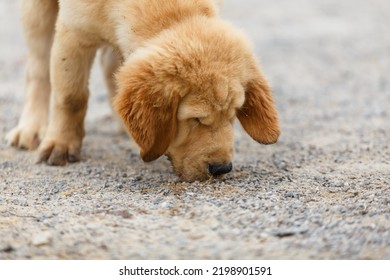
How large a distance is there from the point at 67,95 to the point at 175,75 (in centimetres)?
139

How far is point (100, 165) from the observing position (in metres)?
5.36

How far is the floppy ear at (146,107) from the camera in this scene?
13.7ft

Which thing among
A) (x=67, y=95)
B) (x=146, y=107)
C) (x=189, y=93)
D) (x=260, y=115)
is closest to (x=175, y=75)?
(x=189, y=93)

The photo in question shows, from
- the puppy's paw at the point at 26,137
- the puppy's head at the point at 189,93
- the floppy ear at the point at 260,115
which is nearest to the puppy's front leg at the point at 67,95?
the puppy's paw at the point at 26,137

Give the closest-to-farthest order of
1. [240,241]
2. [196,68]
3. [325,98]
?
[240,241], [196,68], [325,98]

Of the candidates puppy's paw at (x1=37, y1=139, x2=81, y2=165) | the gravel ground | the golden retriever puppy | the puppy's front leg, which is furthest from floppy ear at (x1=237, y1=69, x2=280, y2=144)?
puppy's paw at (x1=37, y1=139, x2=81, y2=165)

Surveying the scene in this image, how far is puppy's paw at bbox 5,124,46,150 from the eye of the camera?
589 centimetres

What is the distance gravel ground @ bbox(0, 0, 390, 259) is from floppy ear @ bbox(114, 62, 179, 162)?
0.36 m

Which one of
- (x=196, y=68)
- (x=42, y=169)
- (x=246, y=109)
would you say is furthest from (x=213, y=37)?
(x=42, y=169)

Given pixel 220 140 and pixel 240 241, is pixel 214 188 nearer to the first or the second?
pixel 220 140

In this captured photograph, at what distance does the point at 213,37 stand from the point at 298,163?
4.54ft

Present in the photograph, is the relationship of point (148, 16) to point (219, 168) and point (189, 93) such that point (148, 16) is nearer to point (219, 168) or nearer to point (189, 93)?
point (189, 93)

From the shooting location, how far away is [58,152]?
536 centimetres

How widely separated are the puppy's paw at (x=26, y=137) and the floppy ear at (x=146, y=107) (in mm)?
1815
